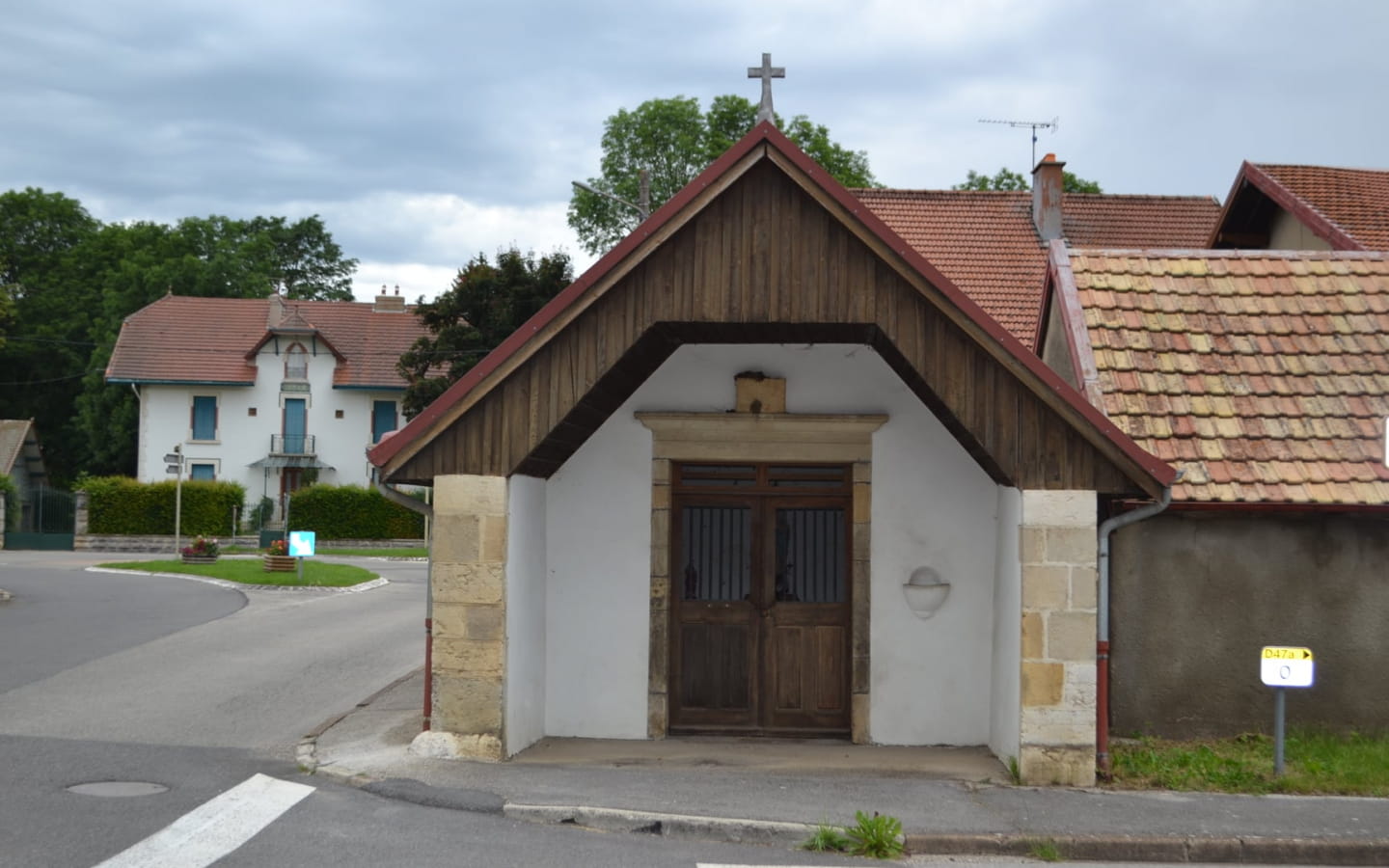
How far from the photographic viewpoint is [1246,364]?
10695 millimetres

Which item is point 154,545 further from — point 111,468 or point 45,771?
point 45,771

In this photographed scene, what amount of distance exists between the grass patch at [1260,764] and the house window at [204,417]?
48.5 meters

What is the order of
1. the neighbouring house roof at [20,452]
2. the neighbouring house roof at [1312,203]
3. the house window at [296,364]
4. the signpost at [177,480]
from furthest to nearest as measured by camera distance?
1. the house window at [296,364]
2. the neighbouring house roof at [20,452]
3. the signpost at [177,480]
4. the neighbouring house roof at [1312,203]

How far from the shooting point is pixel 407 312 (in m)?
55.7

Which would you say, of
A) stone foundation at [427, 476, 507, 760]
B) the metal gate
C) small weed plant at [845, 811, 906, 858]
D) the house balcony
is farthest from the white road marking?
the house balcony

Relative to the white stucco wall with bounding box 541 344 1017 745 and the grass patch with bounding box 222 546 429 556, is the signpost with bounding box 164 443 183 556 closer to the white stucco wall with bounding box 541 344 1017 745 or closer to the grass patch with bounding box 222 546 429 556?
the grass patch with bounding box 222 546 429 556

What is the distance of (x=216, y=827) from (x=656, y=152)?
1773 inches

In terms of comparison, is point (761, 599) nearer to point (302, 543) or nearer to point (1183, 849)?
point (1183, 849)

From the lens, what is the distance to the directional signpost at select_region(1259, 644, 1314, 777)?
29.3 feet

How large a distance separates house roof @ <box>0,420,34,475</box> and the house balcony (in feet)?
30.8

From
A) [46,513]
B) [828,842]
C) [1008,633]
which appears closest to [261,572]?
[46,513]

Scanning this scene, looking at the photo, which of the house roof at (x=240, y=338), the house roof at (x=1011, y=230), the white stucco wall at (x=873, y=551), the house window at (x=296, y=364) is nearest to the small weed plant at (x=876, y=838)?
the white stucco wall at (x=873, y=551)

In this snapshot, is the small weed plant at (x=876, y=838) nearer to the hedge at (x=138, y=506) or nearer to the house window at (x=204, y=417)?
the hedge at (x=138, y=506)

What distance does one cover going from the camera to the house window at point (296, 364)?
52.8m
